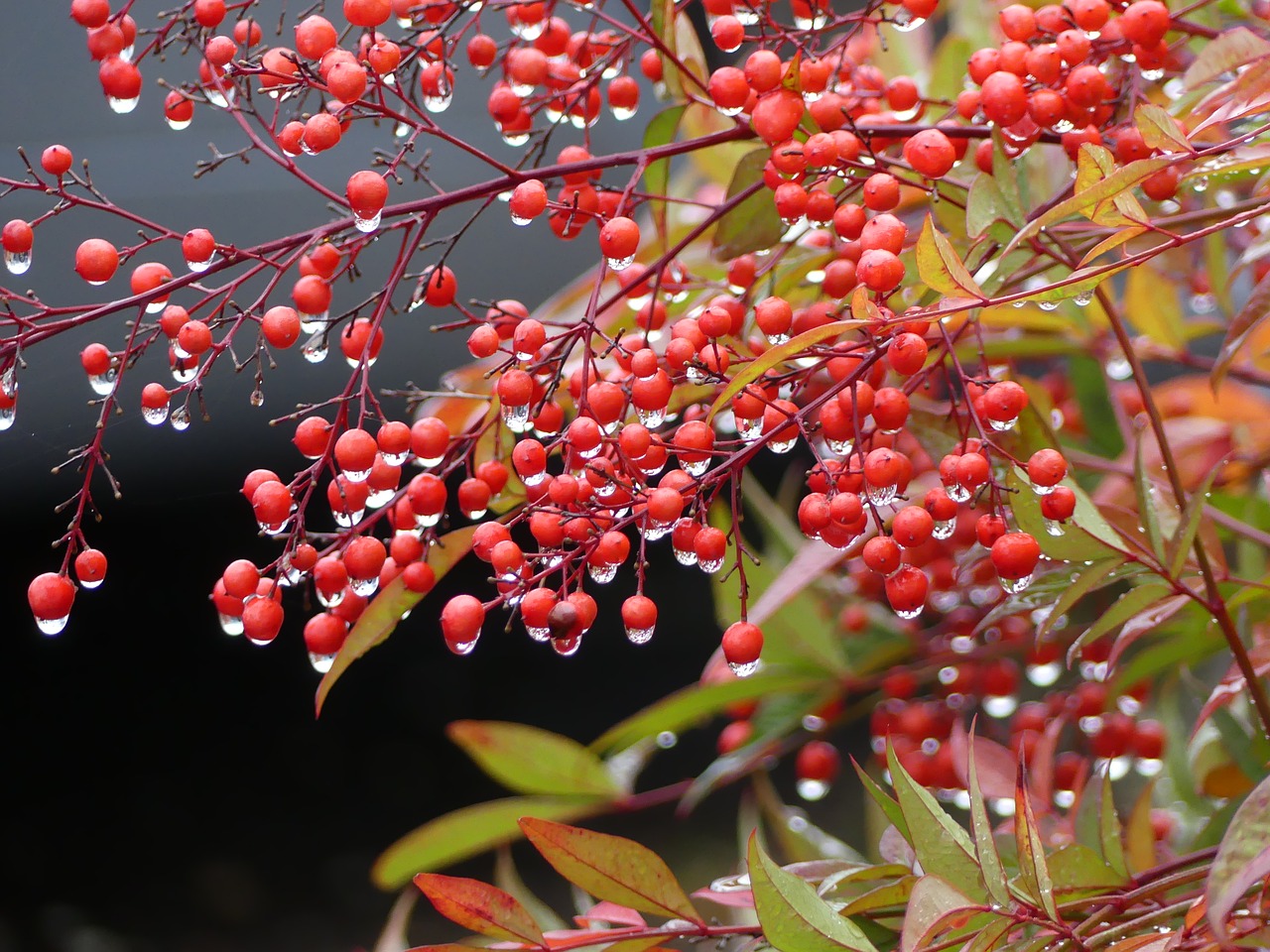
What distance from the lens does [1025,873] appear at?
33 centimetres

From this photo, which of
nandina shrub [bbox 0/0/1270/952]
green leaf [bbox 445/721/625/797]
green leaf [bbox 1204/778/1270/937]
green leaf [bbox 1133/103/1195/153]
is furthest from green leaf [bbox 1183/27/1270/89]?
green leaf [bbox 445/721/625/797]

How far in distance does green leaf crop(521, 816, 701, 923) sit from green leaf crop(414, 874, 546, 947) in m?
0.02

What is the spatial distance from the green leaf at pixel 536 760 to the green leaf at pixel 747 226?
1.22 feet

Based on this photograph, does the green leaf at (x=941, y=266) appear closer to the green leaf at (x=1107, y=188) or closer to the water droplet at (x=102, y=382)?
the green leaf at (x=1107, y=188)

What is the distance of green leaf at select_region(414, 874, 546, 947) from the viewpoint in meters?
0.38

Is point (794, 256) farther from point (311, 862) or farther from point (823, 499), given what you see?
point (311, 862)

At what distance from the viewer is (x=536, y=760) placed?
2.40 ft

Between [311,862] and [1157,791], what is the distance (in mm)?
851

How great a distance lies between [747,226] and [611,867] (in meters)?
0.25

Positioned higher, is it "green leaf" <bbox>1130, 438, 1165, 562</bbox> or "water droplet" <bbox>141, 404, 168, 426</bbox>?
"water droplet" <bbox>141, 404, 168, 426</bbox>

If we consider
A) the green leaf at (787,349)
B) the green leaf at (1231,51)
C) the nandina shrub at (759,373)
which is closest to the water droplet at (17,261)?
the nandina shrub at (759,373)

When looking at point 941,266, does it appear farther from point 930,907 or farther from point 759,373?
point 930,907

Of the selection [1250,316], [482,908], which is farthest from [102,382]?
[1250,316]

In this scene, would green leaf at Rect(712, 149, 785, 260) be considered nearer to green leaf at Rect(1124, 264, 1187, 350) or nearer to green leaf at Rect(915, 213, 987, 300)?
green leaf at Rect(915, 213, 987, 300)
